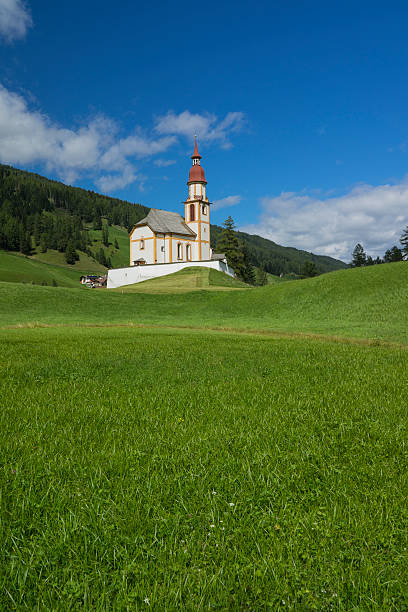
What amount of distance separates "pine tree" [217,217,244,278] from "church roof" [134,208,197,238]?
795 cm

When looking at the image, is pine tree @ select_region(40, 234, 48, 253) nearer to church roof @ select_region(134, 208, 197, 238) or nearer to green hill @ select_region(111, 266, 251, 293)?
church roof @ select_region(134, 208, 197, 238)

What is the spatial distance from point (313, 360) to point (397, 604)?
356 inches

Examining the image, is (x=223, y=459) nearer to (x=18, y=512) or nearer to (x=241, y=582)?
(x=241, y=582)

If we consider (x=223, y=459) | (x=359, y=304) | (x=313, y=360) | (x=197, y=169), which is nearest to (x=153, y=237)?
(x=197, y=169)

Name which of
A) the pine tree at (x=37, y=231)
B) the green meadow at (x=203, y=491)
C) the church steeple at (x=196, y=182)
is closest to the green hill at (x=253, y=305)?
the green meadow at (x=203, y=491)

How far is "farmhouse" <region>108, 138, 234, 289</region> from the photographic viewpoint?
8200 centimetres

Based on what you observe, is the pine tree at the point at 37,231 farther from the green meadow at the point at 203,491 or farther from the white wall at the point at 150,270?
the green meadow at the point at 203,491

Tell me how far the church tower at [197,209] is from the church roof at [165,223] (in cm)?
Answer: 199

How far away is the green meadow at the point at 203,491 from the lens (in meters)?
2.45

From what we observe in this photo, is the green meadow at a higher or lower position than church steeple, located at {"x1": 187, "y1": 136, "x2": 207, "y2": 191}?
lower

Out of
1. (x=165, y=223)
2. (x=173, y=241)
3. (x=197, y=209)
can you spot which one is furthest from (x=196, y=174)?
(x=173, y=241)

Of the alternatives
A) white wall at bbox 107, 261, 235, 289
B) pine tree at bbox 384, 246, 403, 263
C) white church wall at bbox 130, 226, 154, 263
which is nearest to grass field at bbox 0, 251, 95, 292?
white church wall at bbox 130, 226, 154, 263

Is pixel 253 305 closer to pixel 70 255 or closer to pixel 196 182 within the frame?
Result: pixel 196 182

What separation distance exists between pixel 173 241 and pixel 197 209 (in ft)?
39.0
